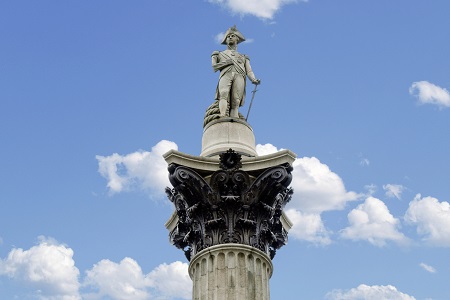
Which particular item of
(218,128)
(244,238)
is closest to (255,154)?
(218,128)

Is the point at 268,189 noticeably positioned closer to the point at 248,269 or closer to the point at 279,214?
the point at 279,214

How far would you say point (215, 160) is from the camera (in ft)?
79.6

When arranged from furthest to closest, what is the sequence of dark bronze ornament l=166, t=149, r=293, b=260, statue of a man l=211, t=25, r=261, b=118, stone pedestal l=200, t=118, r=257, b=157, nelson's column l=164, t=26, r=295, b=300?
statue of a man l=211, t=25, r=261, b=118, stone pedestal l=200, t=118, r=257, b=157, dark bronze ornament l=166, t=149, r=293, b=260, nelson's column l=164, t=26, r=295, b=300

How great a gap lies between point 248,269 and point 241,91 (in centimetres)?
711

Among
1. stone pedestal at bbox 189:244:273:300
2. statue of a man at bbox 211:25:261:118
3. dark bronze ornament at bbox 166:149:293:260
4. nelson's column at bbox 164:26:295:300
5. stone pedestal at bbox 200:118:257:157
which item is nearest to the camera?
stone pedestal at bbox 189:244:273:300

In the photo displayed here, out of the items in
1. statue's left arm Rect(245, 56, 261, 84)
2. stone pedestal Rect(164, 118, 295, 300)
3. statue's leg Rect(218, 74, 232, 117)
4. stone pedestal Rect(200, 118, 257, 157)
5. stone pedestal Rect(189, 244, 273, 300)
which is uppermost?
statue's left arm Rect(245, 56, 261, 84)

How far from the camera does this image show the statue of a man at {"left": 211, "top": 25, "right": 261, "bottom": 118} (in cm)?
2714

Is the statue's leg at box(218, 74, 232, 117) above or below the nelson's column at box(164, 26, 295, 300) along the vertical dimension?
above

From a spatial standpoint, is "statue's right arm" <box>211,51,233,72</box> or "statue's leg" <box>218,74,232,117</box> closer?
"statue's leg" <box>218,74,232,117</box>

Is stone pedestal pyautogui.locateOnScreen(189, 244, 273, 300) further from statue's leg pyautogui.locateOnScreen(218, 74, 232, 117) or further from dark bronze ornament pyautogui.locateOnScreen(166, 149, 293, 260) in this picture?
statue's leg pyautogui.locateOnScreen(218, 74, 232, 117)

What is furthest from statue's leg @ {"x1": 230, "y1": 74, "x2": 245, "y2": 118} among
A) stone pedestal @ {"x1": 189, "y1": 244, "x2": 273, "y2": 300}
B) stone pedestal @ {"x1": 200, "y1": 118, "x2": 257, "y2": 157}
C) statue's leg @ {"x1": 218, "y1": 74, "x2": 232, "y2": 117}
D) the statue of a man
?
stone pedestal @ {"x1": 189, "y1": 244, "x2": 273, "y2": 300}

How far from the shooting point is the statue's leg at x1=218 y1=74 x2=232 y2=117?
2691 cm

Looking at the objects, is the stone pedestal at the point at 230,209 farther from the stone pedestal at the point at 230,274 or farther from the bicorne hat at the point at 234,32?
the bicorne hat at the point at 234,32

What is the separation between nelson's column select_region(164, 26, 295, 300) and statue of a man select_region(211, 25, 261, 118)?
7.92 ft
